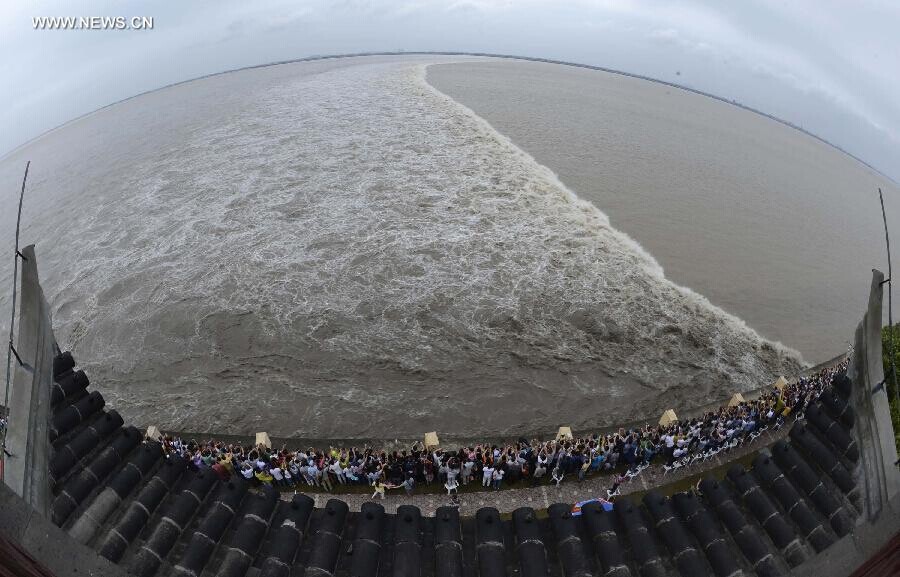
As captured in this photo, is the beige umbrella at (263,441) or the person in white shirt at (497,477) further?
the beige umbrella at (263,441)

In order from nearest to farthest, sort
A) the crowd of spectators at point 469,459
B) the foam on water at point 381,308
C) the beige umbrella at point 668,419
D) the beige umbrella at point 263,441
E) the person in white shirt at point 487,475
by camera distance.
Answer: the person in white shirt at point 487,475, the crowd of spectators at point 469,459, the beige umbrella at point 263,441, the beige umbrella at point 668,419, the foam on water at point 381,308

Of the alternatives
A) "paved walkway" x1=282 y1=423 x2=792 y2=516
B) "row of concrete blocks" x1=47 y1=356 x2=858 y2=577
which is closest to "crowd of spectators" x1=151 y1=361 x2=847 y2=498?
"paved walkway" x1=282 y1=423 x2=792 y2=516

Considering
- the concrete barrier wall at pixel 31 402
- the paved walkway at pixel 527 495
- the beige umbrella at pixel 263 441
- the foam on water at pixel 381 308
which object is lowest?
the foam on water at pixel 381 308

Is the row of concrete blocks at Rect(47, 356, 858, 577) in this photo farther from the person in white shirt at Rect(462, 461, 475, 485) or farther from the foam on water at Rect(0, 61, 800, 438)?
the foam on water at Rect(0, 61, 800, 438)

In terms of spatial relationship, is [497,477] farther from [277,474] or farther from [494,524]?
[494,524]

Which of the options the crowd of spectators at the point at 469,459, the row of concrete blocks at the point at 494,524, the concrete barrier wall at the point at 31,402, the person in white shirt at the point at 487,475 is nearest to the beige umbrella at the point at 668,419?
the crowd of spectators at the point at 469,459

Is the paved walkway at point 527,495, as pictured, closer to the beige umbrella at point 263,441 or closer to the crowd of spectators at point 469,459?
the crowd of spectators at point 469,459

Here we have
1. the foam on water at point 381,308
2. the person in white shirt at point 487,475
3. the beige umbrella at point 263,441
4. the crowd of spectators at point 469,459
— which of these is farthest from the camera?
the foam on water at point 381,308

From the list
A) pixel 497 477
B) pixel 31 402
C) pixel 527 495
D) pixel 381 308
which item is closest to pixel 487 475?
pixel 497 477
